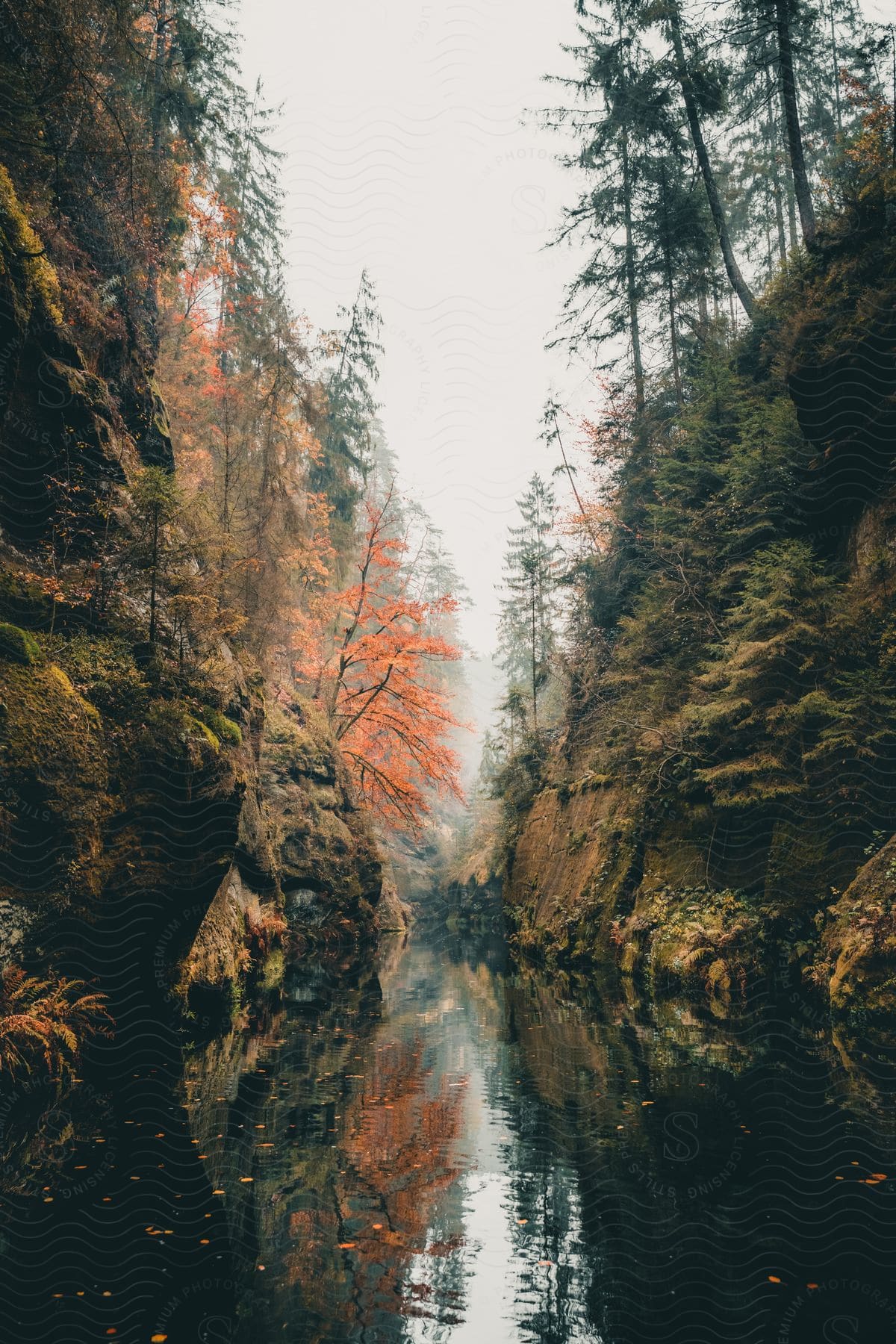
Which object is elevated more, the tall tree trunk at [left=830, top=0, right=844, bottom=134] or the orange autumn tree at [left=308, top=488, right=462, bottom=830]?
the tall tree trunk at [left=830, top=0, right=844, bottom=134]

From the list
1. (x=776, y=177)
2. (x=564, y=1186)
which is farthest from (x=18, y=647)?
(x=776, y=177)

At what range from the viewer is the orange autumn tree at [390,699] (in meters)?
22.0

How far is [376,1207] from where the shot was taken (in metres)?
4.54

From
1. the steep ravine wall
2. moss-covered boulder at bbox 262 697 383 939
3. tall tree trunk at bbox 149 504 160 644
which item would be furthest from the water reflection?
moss-covered boulder at bbox 262 697 383 939

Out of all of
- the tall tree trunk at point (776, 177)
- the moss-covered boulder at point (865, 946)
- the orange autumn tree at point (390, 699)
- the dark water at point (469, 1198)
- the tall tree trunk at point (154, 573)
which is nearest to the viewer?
the dark water at point (469, 1198)

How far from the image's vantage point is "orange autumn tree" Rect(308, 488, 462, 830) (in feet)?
72.3

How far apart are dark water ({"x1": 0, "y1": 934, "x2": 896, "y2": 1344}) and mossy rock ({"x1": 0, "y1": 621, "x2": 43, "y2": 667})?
3847 mm

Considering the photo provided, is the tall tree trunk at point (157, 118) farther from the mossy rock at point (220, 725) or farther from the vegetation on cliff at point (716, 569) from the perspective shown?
the vegetation on cliff at point (716, 569)

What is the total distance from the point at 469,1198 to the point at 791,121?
19926 millimetres

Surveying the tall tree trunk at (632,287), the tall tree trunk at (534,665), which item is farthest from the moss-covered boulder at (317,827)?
the tall tree trunk at (632,287)

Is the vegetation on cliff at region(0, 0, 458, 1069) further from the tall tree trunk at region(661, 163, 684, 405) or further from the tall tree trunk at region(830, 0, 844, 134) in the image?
the tall tree trunk at region(830, 0, 844, 134)

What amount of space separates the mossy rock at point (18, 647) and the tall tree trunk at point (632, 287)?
17987mm

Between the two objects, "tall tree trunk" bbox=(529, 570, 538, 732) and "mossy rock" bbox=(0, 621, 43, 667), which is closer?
"mossy rock" bbox=(0, 621, 43, 667)

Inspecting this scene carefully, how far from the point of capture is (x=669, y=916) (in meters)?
12.3
